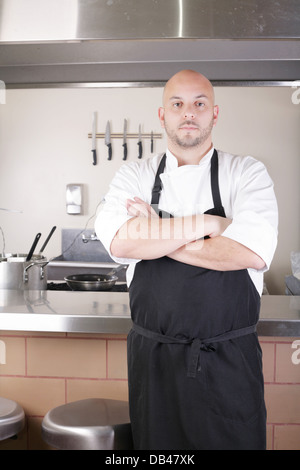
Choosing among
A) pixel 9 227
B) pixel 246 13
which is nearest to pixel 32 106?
pixel 9 227

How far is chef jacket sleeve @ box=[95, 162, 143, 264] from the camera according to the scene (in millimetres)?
1789

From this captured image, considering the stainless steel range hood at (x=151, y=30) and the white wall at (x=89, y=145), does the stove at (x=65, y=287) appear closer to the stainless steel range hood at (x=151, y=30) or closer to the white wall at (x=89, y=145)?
the stainless steel range hood at (x=151, y=30)

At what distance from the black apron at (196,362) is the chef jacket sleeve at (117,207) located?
195mm

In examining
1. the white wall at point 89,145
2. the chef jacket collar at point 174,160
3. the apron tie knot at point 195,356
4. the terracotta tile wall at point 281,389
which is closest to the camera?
the apron tie knot at point 195,356

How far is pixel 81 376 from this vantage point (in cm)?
214

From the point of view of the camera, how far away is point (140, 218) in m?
1.74

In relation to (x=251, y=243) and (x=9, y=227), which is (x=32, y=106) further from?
(x=251, y=243)

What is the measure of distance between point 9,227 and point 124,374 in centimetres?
333

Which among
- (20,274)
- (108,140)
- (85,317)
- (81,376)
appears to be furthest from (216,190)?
(108,140)

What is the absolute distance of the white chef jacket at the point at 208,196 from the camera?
1679 mm

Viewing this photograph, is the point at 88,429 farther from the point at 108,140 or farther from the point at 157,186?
the point at 108,140

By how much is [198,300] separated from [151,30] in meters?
0.93

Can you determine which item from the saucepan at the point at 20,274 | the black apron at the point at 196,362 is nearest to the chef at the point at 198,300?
the black apron at the point at 196,362

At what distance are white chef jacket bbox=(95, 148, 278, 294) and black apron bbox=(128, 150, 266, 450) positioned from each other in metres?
0.15
